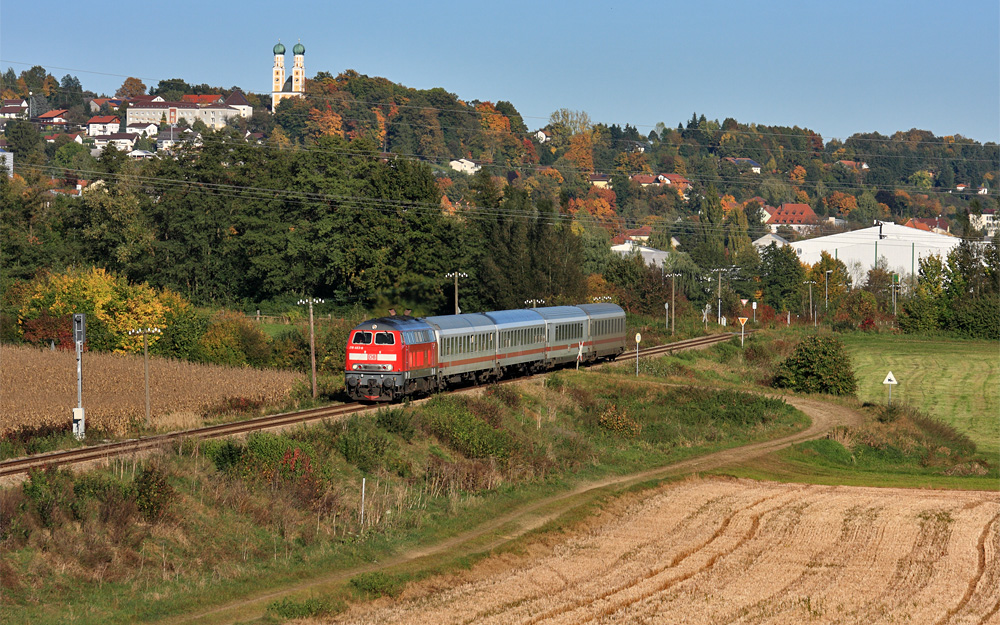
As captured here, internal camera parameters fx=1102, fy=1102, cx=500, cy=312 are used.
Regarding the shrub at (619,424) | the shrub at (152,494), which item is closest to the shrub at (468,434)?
the shrub at (619,424)

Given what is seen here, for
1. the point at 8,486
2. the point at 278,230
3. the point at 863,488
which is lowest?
the point at 863,488

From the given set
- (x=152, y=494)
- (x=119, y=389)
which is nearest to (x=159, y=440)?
(x=152, y=494)

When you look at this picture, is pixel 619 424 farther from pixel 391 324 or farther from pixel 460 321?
pixel 391 324

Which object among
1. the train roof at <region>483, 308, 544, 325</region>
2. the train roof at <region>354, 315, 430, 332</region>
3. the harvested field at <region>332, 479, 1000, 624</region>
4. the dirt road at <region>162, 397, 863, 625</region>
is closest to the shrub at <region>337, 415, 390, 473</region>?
the dirt road at <region>162, 397, 863, 625</region>

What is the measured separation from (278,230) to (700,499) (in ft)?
232

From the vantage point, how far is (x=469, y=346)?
52.5 metres

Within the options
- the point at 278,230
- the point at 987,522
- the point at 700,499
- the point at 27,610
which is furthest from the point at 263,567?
the point at 278,230

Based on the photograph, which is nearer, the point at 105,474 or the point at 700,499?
the point at 105,474

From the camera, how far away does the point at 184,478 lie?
31500 millimetres

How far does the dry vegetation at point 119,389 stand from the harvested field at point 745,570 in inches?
696

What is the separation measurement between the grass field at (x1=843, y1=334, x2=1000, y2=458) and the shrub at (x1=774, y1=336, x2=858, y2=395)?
5012 mm

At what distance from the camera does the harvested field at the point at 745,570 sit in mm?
24344

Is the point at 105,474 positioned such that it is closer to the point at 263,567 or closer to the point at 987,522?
the point at 263,567

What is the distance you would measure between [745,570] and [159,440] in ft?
61.3
